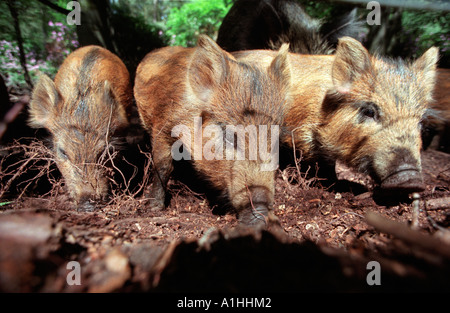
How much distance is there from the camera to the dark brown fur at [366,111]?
306 cm

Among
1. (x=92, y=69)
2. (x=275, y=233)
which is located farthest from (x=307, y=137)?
(x=92, y=69)

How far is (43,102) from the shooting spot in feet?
13.0

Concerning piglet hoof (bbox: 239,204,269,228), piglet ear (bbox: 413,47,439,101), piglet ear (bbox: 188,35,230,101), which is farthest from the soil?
piglet ear (bbox: 413,47,439,101)

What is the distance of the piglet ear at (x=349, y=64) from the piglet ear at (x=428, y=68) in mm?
822

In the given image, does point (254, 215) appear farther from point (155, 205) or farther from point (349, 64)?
point (349, 64)

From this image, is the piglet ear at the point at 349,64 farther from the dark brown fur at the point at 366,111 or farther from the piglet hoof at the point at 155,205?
the piglet hoof at the point at 155,205

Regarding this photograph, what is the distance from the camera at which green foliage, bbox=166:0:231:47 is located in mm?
14937

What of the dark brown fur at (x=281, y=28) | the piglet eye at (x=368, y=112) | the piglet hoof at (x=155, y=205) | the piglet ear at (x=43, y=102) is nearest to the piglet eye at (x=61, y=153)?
the piglet ear at (x=43, y=102)

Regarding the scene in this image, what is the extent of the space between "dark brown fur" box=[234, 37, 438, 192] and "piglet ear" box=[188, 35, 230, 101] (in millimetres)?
1278

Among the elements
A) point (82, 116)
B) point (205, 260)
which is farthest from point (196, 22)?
point (205, 260)

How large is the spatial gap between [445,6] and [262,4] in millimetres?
3849

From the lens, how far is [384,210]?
2.69 meters

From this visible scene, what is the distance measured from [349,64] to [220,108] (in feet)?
6.29
